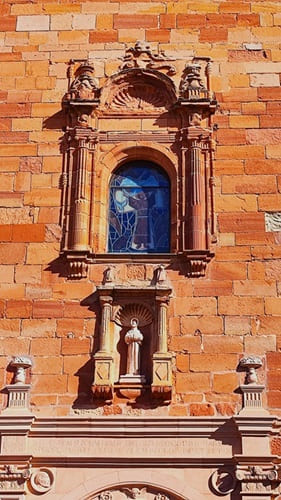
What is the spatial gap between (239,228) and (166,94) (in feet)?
7.05

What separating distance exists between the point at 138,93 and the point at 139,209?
63.6 inches

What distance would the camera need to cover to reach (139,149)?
1210 centimetres

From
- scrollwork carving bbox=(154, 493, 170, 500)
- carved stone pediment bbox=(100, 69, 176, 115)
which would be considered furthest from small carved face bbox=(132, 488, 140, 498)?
carved stone pediment bbox=(100, 69, 176, 115)

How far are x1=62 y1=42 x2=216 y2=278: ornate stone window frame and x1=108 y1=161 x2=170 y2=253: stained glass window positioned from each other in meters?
0.14

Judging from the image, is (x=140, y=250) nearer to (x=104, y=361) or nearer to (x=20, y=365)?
(x=104, y=361)

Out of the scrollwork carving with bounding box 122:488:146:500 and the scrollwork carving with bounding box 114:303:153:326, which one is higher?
the scrollwork carving with bounding box 114:303:153:326

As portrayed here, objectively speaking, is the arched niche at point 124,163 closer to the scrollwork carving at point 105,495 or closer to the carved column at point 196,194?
the carved column at point 196,194

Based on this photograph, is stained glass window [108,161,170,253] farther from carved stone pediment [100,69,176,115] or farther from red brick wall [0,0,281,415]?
carved stone pediment [100,69,176,115]

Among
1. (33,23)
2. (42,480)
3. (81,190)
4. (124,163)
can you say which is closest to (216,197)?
(124,163)

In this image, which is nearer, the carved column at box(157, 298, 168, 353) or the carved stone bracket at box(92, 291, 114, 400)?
the carved stone bracket at box(92, 291, 114, 400)

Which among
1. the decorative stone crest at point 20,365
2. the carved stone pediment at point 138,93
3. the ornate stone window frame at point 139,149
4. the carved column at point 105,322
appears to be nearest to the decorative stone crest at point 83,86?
the ornate stone window frame at point 139,149

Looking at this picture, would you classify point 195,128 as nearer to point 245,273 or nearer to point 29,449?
point 245,273

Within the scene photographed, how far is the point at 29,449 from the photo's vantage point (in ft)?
33.6

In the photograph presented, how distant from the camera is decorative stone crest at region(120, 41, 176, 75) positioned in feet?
41.2
